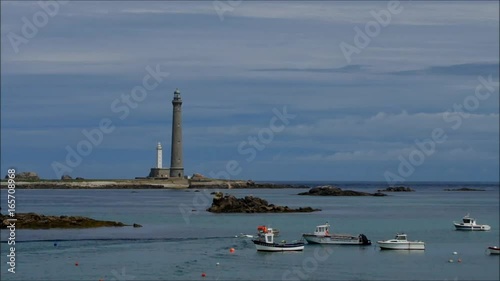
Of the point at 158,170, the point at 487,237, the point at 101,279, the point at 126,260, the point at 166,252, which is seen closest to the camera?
the point at 101,279

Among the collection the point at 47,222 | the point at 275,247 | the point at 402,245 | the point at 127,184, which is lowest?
the point at 275,247

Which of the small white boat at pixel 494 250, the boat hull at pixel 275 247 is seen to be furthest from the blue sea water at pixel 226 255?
the boat hull at pixel 275 247

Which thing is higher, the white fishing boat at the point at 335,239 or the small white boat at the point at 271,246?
the white fishing boat at the point at 335,239

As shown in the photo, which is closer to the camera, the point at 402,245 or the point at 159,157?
the point at 402,245

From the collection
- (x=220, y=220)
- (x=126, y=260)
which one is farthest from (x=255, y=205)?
(x=126, y=260)

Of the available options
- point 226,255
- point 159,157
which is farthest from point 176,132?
point 226,255

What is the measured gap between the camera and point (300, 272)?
1700 inches

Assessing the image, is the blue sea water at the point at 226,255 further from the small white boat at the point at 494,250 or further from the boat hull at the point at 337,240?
the boat hull at the point at 337,240

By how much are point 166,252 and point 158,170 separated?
117m

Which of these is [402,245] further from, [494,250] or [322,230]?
[322,230]

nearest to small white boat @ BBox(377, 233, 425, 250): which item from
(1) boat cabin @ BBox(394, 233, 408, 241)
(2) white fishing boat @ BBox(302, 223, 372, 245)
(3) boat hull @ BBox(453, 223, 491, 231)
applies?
(1) boat cabin @ BBox(394, 233, 408, 241)

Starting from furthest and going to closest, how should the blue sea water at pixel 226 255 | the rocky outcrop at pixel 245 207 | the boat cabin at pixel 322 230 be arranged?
1. the rocky outcrop at pixel 245 207
2. the boat cabin at pixel 322 230
3. the blue sea water at pixel 226 255

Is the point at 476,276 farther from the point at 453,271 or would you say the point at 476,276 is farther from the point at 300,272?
the point at 300,272

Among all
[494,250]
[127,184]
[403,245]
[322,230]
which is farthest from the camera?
[127,184]
